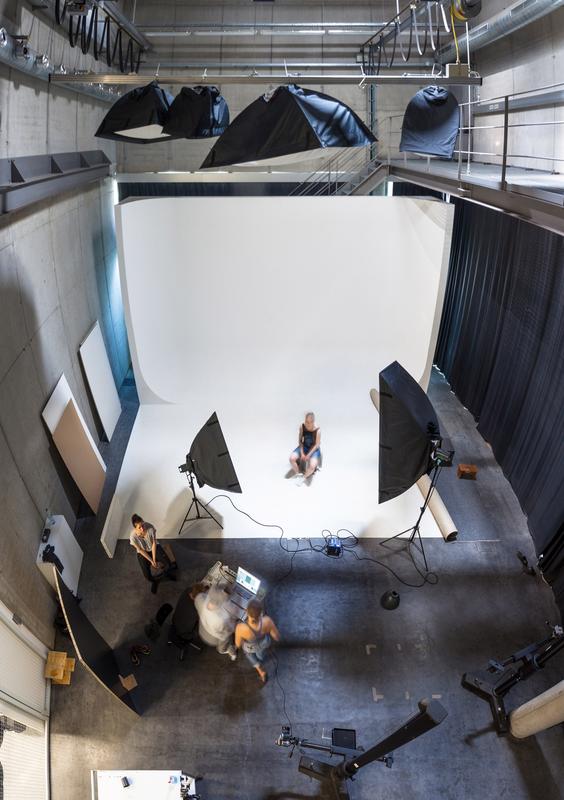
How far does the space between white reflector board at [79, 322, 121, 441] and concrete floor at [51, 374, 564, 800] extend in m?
1.83

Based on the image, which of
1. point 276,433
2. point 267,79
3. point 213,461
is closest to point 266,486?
point 276,433

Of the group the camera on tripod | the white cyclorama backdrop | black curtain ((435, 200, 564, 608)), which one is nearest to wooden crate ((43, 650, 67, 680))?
the camera on tripod

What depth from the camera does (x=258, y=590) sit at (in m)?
4.12

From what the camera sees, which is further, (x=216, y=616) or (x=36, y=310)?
(x=36, y=310)

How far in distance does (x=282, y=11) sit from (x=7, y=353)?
8206 millimetres

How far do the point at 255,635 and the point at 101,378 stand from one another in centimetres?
412

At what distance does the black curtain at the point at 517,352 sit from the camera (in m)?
5.27

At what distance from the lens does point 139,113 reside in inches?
198

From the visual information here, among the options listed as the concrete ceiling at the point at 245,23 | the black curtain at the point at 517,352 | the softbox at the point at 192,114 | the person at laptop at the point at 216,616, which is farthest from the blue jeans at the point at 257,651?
the concrete ceiling at the point at 245,23

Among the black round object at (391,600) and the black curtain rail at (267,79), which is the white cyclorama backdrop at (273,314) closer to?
the black curtain rail at (267,79)

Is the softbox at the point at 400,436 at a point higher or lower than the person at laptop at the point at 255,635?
higher

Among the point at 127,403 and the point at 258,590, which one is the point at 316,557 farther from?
the point at 127,403

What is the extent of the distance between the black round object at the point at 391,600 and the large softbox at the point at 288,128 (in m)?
3.64

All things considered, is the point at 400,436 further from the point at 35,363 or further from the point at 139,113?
the point at 139,113
